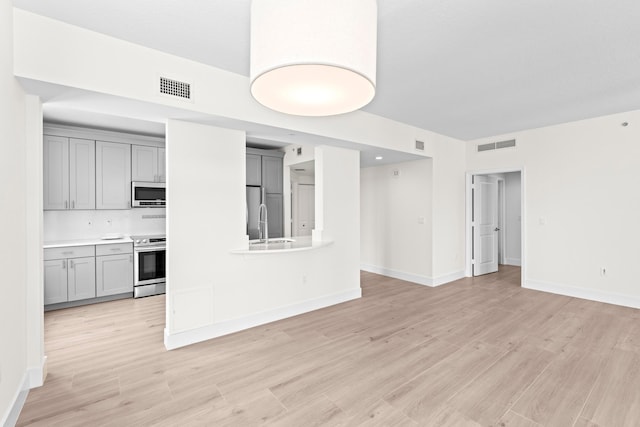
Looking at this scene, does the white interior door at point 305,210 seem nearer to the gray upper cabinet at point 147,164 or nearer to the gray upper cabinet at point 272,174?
the gray upper cabinet at point 272,174

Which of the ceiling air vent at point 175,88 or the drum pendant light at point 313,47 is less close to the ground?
the ceiling air vent at point 175,88

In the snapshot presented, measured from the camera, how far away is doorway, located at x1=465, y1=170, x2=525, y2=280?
6043 millimetres

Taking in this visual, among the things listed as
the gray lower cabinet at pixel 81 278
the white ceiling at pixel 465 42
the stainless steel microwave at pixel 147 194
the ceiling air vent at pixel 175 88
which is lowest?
the gray lower cabinet at pixel 81 278

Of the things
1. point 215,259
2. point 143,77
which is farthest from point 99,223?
point 143,77

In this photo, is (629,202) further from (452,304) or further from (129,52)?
(129,52)

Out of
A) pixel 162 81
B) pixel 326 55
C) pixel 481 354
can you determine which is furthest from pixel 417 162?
pixel 326 55

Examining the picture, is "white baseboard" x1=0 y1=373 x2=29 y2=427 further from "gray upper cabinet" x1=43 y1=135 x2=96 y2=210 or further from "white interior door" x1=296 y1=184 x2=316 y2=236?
"white interior door" x1=296 y1=184 x2=316 y2=236

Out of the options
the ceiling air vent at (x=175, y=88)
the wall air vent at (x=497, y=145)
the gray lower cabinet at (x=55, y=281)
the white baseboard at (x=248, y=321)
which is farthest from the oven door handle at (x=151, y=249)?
the wall air vent at (x=497, y=145)

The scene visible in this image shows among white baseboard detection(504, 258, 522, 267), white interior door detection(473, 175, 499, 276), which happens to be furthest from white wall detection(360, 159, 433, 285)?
white baseboard detection(504, 258, 522, 267)

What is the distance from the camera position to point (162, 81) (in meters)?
2.68

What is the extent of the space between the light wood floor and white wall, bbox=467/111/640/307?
64 centimetres

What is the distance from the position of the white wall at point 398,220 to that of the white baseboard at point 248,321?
5.25 feet

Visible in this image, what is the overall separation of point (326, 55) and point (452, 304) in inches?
163

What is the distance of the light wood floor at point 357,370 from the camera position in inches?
81.7
